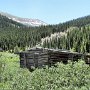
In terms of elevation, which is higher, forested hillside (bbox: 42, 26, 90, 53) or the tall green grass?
forested hillside (bbox: 42, 26, 90, 53)

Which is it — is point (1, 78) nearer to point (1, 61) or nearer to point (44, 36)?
point (1, 61)

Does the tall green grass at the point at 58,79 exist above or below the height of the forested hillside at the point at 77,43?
below

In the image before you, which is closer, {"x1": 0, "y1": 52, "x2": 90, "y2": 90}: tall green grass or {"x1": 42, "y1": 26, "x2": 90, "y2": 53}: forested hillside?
{"x1": 0, "y1": 52, "x2": 90, "y2": 90}: tall green grass

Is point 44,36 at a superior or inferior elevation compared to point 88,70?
superior

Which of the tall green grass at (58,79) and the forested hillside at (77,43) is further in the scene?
the forested hillside at (77,43)

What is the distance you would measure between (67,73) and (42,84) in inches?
77.7

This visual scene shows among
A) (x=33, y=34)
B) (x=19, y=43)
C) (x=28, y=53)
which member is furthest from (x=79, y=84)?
(x=33, y=34)

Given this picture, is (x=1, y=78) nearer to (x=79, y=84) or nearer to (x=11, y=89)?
(x=11, y=89)

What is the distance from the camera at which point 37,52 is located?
48.0 metres

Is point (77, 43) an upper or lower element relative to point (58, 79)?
upper

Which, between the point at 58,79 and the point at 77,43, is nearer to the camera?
the point at 58,79

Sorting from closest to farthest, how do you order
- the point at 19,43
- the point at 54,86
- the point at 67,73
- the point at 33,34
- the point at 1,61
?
the point at 54,86 → the point at 67,73 → the point at 1,61 → the point at 19,43 → the point at 33,34

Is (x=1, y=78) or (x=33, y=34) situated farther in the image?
(x=33, y=34)

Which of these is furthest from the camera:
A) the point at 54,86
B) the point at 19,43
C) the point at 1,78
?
the point at 19,43
